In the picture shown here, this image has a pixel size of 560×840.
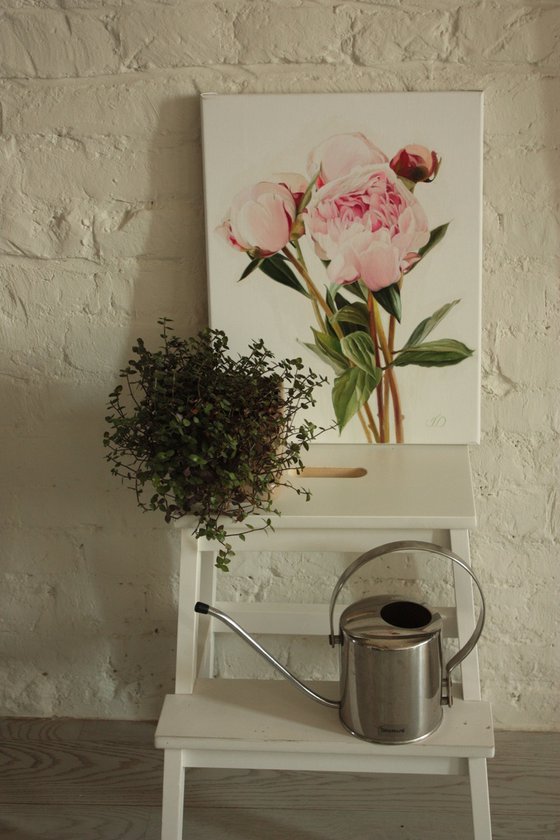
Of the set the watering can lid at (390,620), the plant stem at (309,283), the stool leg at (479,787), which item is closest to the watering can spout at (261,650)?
the watering can lid at (390,620)

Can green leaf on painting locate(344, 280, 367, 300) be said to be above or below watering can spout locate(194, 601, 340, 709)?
above

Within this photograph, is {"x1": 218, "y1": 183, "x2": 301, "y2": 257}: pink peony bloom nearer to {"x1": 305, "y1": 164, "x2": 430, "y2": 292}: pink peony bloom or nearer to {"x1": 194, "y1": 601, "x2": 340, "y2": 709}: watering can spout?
{"x1": 305, "y1": 164, "x2": 430, "y2": 292}: pink peony bloom

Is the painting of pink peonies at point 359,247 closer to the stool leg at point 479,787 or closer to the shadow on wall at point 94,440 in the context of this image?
the shadow on wall at point 94,440

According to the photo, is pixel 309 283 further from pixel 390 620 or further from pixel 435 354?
pixel 390 620

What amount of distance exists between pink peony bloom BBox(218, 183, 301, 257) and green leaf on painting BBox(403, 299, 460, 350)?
26cm

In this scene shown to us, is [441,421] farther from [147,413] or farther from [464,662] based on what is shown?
[147,413]

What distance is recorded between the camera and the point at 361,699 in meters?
1.29

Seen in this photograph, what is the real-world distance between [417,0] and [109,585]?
115 centimetres

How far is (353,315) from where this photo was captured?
1.54 metres

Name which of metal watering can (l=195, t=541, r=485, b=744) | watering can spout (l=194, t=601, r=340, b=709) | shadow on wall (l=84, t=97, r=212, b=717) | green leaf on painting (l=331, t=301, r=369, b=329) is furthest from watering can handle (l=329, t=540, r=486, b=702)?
shadow on wall (l=84, t=97, r=212, b=717)

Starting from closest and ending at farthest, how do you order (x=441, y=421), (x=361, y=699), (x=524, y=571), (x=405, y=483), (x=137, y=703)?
(x=361, y=699) < (x=405, y=483) < (x=441, y=421) < (x=524, y=571) < (x=137, y=703)

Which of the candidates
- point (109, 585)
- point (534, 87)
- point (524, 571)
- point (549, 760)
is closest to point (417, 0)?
point (534, 87)

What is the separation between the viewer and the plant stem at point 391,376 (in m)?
1.54

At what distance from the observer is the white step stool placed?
1299 millimetres
